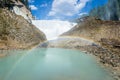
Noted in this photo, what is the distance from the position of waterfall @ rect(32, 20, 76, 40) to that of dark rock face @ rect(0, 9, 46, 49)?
18773mm

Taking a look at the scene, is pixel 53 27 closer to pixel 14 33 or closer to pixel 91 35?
pixel 91 35

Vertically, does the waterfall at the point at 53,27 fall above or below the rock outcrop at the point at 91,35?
above

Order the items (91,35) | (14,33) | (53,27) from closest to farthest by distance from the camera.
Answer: (14,33) < (91,35) < (53,27)

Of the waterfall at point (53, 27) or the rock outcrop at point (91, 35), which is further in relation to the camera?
the waterfall at point (53, 27)

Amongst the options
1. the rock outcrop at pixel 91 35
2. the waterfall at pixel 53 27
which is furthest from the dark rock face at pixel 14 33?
the waterfall at pixel 53 27

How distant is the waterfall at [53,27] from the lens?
3038 inches

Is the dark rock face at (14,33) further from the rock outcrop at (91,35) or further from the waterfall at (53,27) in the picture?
the waterfall at (53,27)

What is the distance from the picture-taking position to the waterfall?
77.2 m

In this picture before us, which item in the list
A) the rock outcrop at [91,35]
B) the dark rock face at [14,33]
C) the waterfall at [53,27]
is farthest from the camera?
the waterfall at [53,27]

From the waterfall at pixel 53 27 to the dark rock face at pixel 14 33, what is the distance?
18773 millimetres

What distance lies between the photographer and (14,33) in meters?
48.6

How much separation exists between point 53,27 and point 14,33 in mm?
37862

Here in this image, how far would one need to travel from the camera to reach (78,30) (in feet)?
229

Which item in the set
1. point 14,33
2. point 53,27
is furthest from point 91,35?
point 53,27
